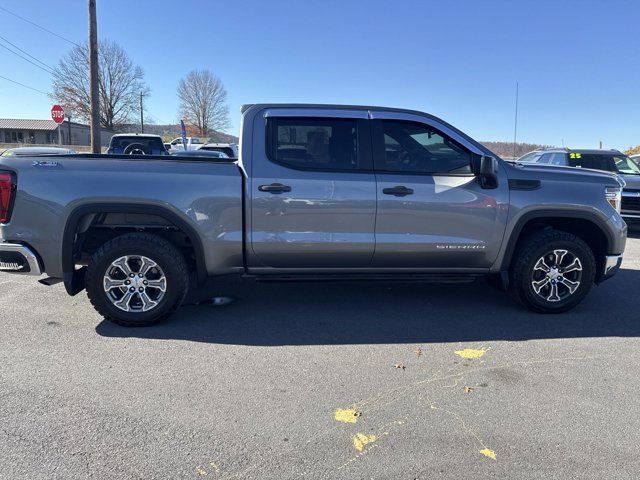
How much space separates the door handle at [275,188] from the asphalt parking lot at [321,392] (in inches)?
49.6

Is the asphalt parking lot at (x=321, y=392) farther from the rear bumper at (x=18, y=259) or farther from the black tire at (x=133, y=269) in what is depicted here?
the rear bumper at (x=18, y=259)

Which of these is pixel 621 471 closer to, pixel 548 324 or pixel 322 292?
pixel 548 324

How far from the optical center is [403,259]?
15.3 feet

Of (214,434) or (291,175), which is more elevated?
(291,175)

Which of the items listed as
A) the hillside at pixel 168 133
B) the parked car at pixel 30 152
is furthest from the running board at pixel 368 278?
the hillside at pixel 168 133

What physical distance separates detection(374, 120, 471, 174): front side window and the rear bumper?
3.27 metres

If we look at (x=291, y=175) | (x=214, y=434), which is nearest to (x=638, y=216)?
(x=291, y=175)

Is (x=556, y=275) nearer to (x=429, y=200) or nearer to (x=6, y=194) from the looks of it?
(x=429, y=200)

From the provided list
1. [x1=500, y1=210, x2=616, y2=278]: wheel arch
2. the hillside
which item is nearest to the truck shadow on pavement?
[x1=500, y1=210, x2=616, y2=278]: wheel arch

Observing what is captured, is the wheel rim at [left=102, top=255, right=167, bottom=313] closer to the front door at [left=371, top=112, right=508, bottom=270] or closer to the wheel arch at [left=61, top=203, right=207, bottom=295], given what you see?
the wheel arch at [left=61, top=203, right=207, bottom=295]

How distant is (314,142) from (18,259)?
2.79m

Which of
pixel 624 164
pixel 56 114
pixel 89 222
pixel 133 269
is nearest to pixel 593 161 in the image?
pixel 624 164

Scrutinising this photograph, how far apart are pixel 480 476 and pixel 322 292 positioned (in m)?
3.22

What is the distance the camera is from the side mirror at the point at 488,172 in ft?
14.4
